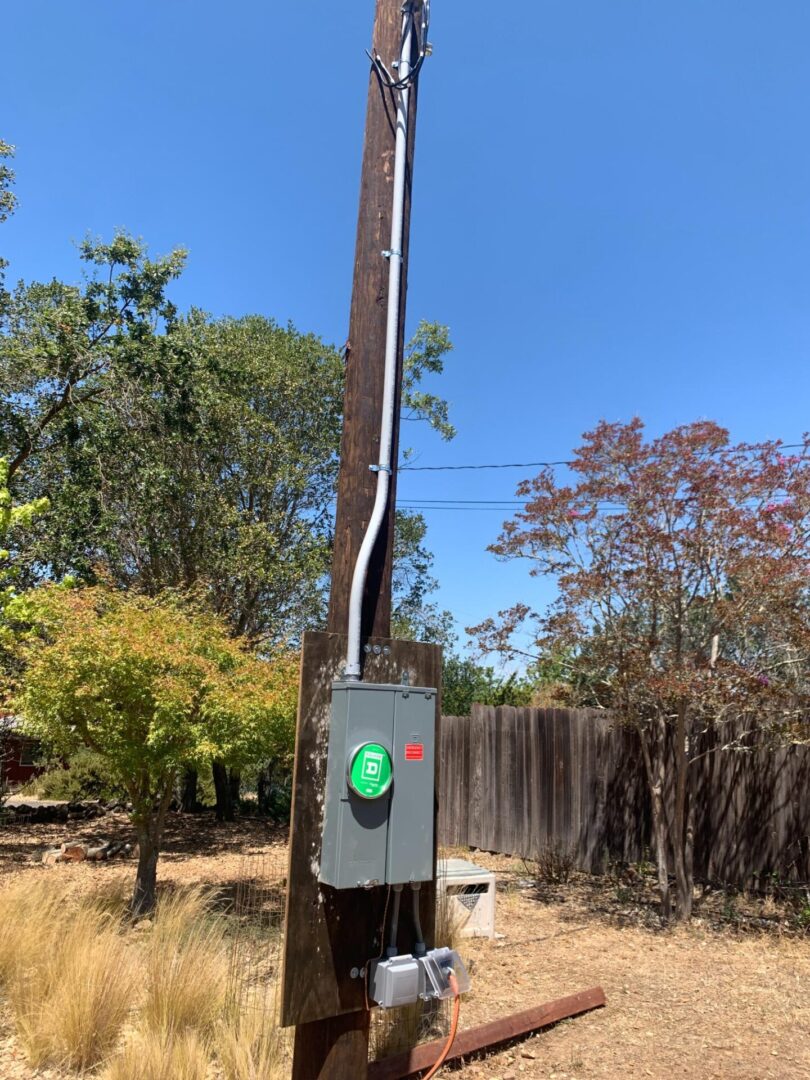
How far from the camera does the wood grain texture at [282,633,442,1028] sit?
249cm

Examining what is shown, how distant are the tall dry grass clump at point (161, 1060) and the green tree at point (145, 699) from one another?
115 inches

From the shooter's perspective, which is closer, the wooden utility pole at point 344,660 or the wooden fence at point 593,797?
the wooden utility pole at point 344,660

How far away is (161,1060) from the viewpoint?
11.0 feet

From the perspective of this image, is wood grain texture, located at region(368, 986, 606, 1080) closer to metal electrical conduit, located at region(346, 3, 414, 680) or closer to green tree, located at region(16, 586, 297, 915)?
metal electrical conduit, located at region(346, 3, 414, 680)

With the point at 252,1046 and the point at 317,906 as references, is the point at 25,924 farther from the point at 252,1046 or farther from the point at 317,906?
the point at 317,906

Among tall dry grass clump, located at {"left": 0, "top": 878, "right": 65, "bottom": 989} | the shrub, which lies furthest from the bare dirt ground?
the shrub

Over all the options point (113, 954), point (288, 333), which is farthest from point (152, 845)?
point (288, 333)

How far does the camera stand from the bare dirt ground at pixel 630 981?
12.6 ft

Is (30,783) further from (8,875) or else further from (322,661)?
(322,661)

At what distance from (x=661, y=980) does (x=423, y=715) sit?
12.6 feet

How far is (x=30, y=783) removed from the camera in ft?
62.8

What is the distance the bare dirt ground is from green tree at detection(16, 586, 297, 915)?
6.81ft

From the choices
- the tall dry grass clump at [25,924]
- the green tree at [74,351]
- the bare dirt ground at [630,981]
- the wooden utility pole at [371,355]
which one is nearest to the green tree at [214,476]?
the green tree at [74,351]

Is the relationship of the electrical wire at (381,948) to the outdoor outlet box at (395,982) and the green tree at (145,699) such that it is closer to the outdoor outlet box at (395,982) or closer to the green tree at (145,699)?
the outdoor outlet box at (395,982)
